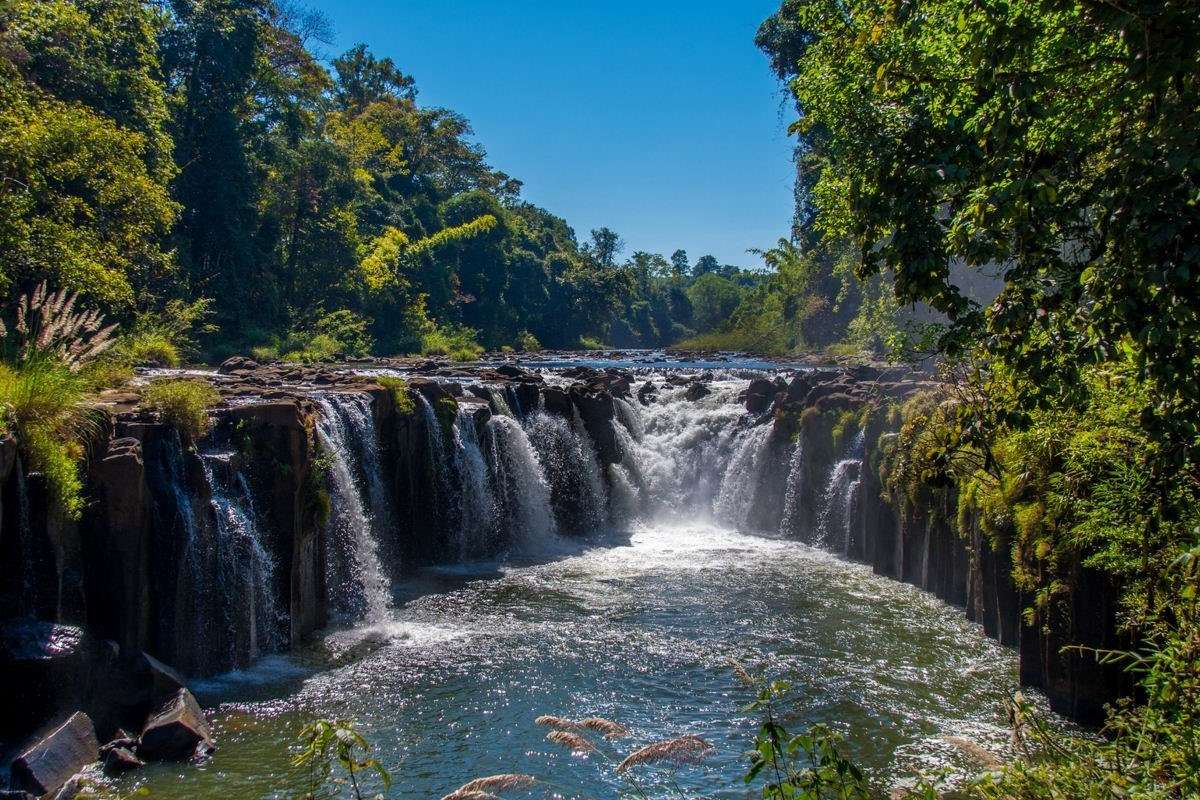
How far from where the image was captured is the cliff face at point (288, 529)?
8398mm

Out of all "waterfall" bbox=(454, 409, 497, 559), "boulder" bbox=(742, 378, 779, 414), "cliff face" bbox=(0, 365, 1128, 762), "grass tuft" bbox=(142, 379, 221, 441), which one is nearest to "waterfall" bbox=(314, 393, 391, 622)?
"cliff face" bbox=(0, 365, 1128, 762)

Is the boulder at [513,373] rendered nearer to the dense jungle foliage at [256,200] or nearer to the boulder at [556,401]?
the boulder at [556,401]

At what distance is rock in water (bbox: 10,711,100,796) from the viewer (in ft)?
23.4

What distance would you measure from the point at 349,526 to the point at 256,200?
2641 centimetres

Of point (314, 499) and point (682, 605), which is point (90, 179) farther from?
point (682, 605)

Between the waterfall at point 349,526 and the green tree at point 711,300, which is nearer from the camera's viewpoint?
the waterfall at point 349,526

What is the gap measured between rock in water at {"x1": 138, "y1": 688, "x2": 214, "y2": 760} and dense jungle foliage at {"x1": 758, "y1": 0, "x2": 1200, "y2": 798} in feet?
23.5

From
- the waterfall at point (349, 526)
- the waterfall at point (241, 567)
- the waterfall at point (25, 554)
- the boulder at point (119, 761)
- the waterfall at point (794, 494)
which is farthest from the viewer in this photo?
the waterfall at point (794, 494)

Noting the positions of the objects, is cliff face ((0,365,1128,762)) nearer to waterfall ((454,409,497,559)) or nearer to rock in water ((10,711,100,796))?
waterfall ((454,409,497,559))

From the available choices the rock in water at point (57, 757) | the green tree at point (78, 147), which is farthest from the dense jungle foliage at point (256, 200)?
the rock in water at point (57, 757)

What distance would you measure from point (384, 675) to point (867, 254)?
779 cm

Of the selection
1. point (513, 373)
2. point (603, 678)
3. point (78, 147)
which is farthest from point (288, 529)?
point (513, 373)

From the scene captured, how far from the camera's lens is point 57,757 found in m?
7.47

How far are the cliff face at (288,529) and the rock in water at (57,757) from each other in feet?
0.78
